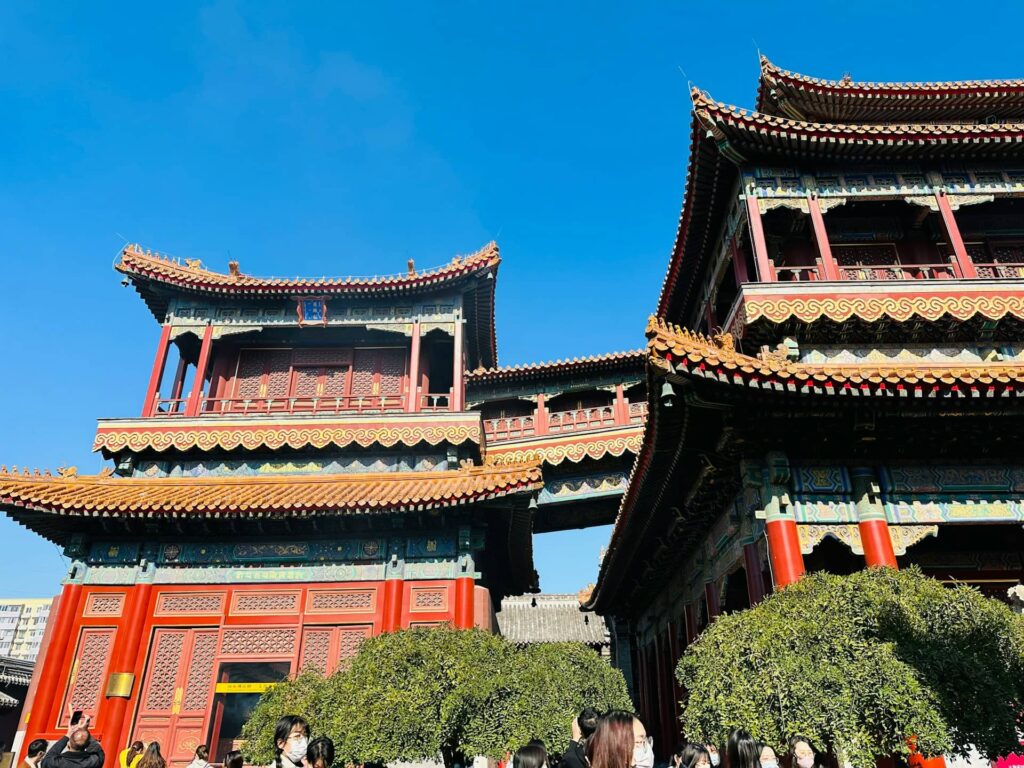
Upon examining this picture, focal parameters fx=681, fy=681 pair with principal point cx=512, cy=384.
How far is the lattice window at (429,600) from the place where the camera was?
44.6ft

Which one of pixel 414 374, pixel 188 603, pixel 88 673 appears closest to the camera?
pixel 88 673

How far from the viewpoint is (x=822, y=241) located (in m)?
11.8

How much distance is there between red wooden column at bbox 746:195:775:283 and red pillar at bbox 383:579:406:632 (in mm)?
8973

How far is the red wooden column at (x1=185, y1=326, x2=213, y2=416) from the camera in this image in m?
17.8

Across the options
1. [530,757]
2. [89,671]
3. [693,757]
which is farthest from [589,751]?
[89,671]

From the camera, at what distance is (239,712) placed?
18.4 metres

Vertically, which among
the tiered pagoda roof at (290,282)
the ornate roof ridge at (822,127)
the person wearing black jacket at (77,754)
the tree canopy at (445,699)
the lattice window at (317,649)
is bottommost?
the person wearing black jacket at (77,754)

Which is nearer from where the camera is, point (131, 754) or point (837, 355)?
point (837, 355)

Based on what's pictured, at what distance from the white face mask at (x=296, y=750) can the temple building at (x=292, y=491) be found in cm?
779

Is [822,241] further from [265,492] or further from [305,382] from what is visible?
[305,382]

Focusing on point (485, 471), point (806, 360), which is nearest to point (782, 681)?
point (806, 360)

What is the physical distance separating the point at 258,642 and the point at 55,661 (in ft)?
→ 13.0

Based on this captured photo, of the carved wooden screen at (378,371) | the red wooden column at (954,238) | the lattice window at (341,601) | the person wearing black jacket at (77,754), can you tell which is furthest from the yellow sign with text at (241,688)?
the red wooden column at (954,238)

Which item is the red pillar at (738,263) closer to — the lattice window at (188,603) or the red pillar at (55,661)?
the lattice window at (188,603)
